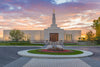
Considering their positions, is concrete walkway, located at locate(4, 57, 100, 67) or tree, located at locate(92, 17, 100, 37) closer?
concrete walkway, located at locate(4, 57, 100, 67)

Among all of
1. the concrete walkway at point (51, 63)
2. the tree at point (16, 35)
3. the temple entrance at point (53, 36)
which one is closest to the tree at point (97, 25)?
the temple entrance at point (53, 36)

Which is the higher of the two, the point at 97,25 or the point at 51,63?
the point at 97,25

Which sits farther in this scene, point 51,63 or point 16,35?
point 16,35

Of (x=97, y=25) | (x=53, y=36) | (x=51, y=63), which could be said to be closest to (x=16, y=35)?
(x=53, y=36)

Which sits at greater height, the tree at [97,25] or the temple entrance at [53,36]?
the tree at [97,25]

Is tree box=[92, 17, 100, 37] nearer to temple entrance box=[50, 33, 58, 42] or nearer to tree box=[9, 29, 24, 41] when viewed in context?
temple entrance box=[50, 33, 58, 42]

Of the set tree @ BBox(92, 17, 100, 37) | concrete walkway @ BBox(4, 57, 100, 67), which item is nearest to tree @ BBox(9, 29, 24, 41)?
tree @ BBox(92, 17, 100, 37)

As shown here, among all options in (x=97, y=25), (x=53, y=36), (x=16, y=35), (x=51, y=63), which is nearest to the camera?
(x=51, y=63)

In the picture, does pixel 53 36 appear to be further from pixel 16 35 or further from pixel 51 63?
pixel 51 63

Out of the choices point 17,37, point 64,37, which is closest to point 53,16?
point 64,37

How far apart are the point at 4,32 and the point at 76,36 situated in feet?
92.1

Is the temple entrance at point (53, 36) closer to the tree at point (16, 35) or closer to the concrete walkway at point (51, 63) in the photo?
the tree at point (16, 35)

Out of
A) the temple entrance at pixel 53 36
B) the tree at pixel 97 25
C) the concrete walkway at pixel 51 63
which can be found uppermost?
the tree at pixel 97 25

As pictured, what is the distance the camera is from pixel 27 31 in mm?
44906
